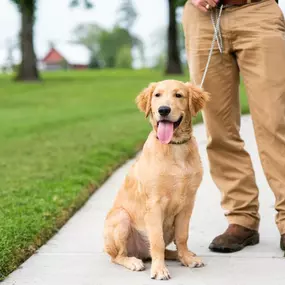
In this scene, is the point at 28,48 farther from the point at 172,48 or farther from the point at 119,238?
the point at 119,238

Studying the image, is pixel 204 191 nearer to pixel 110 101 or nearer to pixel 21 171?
pixel 21 171

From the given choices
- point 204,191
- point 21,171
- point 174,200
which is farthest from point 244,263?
point 21,171

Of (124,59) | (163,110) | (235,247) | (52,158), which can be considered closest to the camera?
(163,110)

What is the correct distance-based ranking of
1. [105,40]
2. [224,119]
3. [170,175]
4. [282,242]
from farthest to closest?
[105,40] → [224,119] → [282,242] → [170,175]

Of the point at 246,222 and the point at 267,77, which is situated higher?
the point at 267,77

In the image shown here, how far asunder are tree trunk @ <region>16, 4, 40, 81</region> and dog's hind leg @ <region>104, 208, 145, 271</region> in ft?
88.2

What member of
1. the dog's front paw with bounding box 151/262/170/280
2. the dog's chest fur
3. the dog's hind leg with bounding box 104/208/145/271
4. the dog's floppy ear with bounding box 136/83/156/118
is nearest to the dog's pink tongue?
the dog's chest fur

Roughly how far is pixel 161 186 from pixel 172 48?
3053cm

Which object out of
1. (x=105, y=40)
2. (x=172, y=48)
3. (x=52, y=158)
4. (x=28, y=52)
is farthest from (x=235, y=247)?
(x=105, y=40)

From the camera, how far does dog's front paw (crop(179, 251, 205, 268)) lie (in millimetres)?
4641

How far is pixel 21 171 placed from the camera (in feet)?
28.0

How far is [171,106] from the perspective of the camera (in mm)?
4363

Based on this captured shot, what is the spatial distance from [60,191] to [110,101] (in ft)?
Result: 45.3

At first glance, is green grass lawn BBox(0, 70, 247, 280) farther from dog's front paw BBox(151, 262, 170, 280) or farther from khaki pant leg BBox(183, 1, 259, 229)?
khaki pant leg BBox(183, 1, 259, 229)
